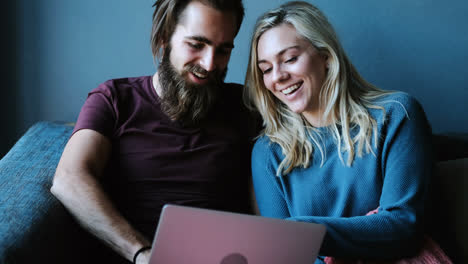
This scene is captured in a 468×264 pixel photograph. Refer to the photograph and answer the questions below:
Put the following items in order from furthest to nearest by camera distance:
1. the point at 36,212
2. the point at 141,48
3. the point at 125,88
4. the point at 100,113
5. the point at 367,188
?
the point at 141,48, the point at 125,88, the point at 100,113, the point at 367,188, the point at 36,212

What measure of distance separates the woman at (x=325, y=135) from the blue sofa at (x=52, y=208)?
0.14 meters

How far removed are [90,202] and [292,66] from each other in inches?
29.6

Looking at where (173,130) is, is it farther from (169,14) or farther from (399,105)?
(399,105)

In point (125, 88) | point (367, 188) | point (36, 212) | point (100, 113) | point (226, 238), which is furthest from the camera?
point (125, 88)

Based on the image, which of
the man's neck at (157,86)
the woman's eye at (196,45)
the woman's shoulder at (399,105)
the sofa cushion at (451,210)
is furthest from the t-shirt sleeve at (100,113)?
the sofa cushion at (451,210)

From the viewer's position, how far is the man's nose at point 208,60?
1.48 m

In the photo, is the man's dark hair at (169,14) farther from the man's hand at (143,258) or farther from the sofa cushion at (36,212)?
the man's hand at (143,258)

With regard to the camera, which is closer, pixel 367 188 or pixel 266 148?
pixel 367 188

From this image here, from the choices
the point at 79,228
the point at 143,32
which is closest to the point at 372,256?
the point at 79,228

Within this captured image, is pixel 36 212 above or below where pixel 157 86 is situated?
below

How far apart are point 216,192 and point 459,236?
766mm

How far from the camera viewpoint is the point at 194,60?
4.94ft

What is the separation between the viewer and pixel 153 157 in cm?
146

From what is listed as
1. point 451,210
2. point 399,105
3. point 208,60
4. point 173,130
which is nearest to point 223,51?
→ point 208,60
